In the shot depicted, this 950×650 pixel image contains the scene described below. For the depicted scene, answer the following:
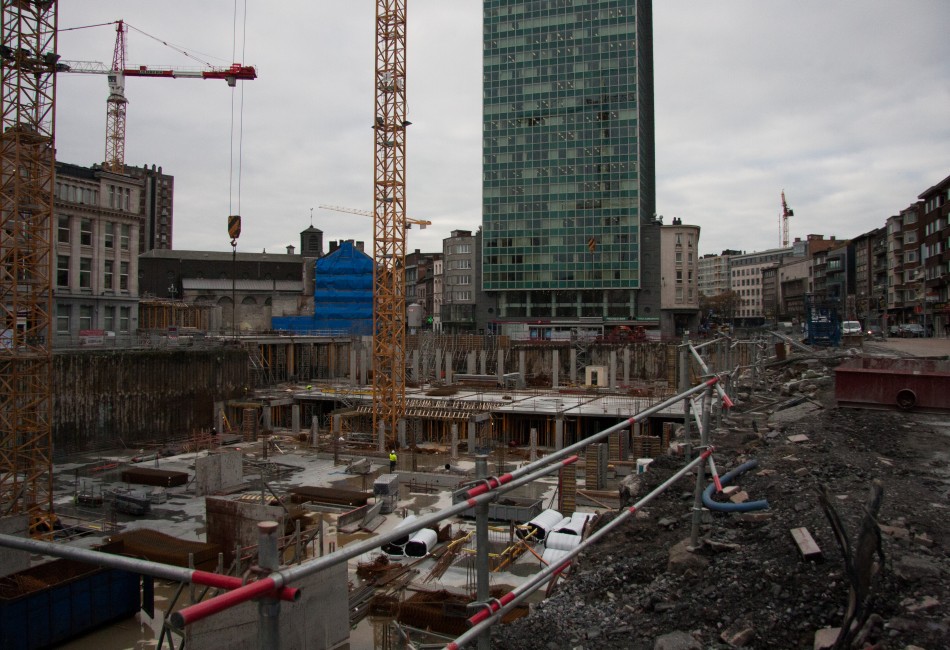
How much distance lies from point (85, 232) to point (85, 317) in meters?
5.37

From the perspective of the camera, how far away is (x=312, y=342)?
1940 inches

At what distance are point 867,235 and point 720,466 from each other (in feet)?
244

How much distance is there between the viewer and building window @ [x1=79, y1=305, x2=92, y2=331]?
40062 mm

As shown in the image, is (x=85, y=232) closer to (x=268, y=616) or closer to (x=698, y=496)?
(x=698, y=496)

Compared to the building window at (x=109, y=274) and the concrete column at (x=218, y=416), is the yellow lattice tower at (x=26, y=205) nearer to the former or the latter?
the concrete column at (x=218, y=416)

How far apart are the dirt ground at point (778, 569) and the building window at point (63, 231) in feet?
137

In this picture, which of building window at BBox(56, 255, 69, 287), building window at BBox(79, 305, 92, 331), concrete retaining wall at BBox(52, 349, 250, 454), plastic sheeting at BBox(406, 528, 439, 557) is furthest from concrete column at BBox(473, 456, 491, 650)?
building window at BBox(79, 305, 92, 331)

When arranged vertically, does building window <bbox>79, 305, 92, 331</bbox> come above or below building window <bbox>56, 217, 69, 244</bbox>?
below

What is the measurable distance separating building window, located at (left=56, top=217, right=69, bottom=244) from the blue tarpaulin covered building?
90.1 feet

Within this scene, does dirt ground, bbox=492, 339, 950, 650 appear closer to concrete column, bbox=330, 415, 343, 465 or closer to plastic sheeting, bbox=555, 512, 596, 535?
plastic sheeting, bbox=555, 512, 596, 535

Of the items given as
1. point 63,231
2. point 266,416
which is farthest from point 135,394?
point 63,231

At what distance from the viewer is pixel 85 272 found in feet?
131

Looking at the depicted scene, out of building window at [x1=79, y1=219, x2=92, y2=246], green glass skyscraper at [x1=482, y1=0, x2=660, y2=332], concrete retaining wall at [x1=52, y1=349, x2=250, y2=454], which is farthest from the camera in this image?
green glass skyscraper at [x1=482, y1=0, x2=660, y2=332]

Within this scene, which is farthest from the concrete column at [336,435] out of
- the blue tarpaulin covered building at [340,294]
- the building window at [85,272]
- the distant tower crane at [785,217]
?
the distant tower crane at [785,217]
